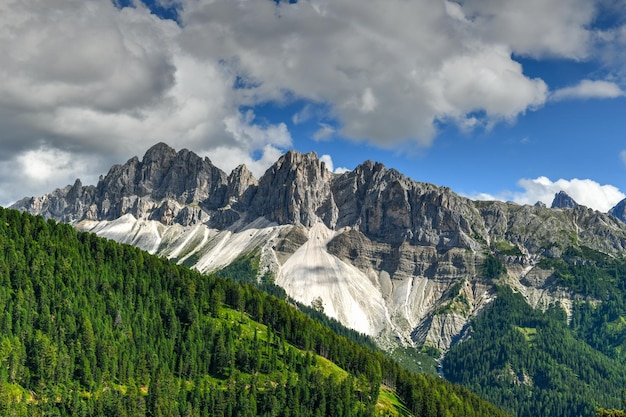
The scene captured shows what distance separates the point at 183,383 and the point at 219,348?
1932 centimetres

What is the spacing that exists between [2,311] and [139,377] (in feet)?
131

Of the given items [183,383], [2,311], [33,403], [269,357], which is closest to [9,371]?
[33,403]

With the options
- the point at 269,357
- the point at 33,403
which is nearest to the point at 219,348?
the point at 269,357

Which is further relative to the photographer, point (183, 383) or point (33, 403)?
point (183, 383)

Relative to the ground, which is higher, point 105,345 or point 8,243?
point 8,243

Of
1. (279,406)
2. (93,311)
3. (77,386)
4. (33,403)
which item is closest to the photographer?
(33,403)

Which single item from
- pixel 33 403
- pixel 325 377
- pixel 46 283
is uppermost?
pixel 46 283

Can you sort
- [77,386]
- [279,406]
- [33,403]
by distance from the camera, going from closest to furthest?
[33,403] < [77,386] < [279,406]

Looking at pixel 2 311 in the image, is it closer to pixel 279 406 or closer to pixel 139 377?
pixel 139 377

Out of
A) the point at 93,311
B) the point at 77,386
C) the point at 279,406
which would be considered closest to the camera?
the point at 77,386

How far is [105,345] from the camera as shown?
569 ft

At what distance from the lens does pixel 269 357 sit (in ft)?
649

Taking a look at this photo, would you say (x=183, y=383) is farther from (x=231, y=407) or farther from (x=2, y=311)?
(x=2, y=311)

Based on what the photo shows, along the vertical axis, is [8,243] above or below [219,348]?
above
